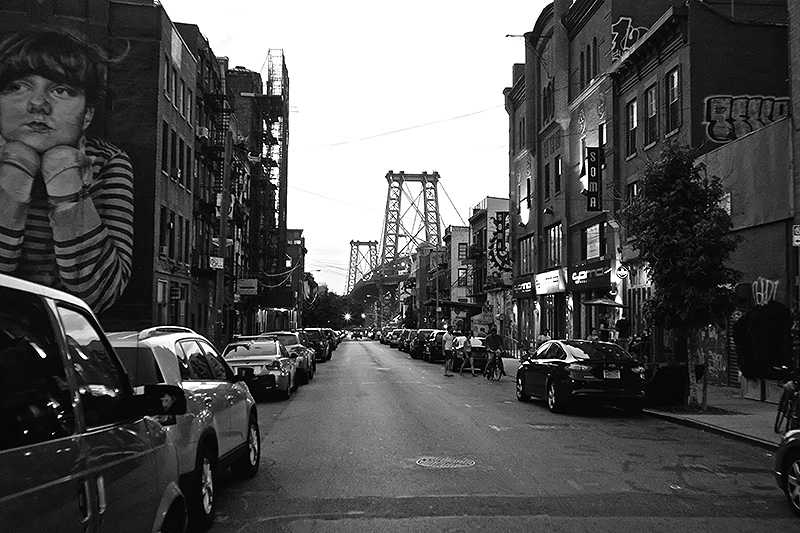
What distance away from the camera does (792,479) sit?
25.3 feet

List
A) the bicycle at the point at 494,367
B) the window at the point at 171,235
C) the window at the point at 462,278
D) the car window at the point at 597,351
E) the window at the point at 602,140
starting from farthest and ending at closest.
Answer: the window at the point at 462,278
the window at the point at 171,235
the window at the point at 602,140
the bicycle at the point at 494,367
the car window at the point at 597,351

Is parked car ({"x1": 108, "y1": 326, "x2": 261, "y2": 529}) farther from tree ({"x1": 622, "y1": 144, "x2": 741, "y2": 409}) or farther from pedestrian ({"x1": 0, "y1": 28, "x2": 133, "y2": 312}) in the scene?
pedestrian ({"x1": 0, "y1": 28, "x2": 133, "y2": 312})

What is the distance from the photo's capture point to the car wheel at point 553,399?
637 inches

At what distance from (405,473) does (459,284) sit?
72112 millimetres

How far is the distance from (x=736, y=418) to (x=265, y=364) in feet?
32.7

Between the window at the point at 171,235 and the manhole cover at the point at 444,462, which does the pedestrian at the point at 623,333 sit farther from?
the window at the point at 171,235

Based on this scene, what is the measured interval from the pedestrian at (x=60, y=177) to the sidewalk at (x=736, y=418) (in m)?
22.7

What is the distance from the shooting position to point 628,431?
13680 millimetres

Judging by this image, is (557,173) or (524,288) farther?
(524,288)

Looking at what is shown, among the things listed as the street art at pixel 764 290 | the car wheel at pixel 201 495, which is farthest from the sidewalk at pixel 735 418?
the car wheel at pixel 201 495

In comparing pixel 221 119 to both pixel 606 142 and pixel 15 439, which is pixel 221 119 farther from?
pixel 15 439

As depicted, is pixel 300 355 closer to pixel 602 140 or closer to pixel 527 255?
pixel 602 140

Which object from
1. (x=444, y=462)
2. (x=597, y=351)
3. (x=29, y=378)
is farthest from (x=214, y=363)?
(x=597, y=351)

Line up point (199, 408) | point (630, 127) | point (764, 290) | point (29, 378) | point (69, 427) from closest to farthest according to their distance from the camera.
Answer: point (29, 378) → point (69, 427) → point (199, 408) → point (764, 290) → point (630, 127)
